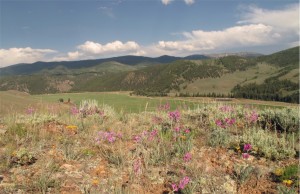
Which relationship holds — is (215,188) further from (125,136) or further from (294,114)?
(294,114)

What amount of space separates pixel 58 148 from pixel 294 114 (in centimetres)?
730

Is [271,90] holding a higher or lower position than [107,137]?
lower

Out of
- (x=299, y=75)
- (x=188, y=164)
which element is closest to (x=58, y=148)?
(x=188, y=164)

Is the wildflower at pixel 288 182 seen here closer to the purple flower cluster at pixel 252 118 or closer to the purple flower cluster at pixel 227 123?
the purple flower cluster at pixel 227 123

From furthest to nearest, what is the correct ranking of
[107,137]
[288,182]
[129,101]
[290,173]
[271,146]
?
[129,101] < [107,137] < [271,146] < [290,173] < [288,182]

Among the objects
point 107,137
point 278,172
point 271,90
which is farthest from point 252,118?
point 271,90

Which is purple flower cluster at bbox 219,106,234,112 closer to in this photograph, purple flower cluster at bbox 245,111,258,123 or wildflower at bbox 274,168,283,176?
purple flower cluster at bbox 245,111,258,123

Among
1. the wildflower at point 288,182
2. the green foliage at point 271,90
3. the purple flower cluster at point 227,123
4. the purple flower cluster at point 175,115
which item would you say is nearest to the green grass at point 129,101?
the purple flower cluster at point 175,115

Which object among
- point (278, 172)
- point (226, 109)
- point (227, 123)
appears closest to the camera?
point (278, 172)

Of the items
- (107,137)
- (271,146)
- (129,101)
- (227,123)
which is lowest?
(129,101)

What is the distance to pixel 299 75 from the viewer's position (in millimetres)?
195625

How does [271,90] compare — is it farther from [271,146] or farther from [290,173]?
[290,173]

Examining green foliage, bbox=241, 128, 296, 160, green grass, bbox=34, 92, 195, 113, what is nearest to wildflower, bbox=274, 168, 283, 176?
green foliage, bbox=241, 128, 296, 160

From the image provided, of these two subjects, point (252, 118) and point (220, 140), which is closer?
point (220, 140)
